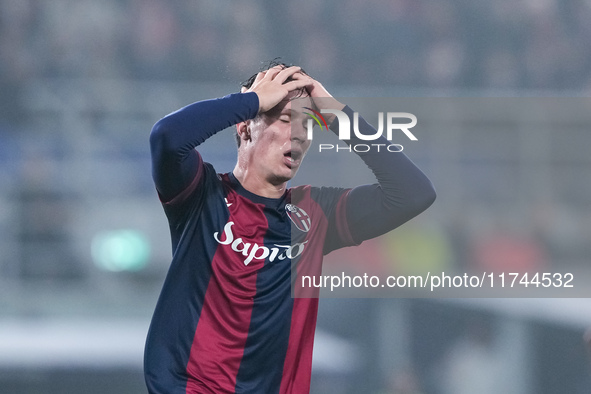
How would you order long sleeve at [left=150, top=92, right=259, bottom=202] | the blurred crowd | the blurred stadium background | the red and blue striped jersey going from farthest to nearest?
the blurred crowd
the blurred stadium background
the red and blue striped jersey
long sleeve at [left=150, top=92, right=259, bottom=202]

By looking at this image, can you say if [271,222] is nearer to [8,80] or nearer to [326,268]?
[326,268]

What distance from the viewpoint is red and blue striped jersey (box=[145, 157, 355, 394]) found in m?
1.83

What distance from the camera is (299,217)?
1996 millimetres

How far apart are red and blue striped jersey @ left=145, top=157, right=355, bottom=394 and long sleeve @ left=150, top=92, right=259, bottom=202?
0.17 feet

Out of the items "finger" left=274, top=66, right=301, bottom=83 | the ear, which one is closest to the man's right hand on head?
"finger" left=274, top=66, right=301, bottom=83

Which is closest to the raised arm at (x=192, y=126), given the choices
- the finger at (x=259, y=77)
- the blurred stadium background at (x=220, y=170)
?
the finger at (x=259, y=77)

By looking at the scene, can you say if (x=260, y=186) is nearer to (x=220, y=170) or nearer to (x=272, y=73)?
(x=272, y=73)

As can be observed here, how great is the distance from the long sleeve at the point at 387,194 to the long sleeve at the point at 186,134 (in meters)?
0.31

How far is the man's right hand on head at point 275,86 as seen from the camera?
6.07ft

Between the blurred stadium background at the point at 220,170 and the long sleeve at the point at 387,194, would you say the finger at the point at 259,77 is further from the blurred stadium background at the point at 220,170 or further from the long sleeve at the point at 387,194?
the blurred stadium background at the point at 220,170

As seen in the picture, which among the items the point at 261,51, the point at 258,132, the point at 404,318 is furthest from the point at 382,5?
the point at 258,132

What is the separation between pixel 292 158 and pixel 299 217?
0.16 meters

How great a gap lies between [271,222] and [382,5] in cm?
551

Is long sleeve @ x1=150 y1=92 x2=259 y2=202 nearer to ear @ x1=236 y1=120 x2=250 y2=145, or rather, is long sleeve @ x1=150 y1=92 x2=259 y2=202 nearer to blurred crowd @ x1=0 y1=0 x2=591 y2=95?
ear @ x1=236 y1=120 x2=250 y2=145
